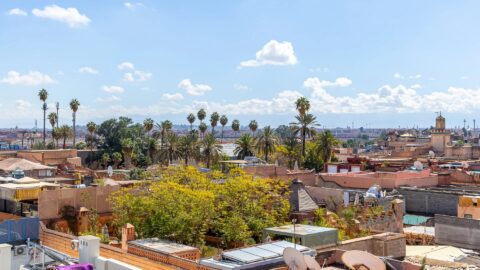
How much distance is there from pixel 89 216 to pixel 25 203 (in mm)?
3268

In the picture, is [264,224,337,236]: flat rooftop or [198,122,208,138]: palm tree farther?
[198,122,208,138]: palm tree

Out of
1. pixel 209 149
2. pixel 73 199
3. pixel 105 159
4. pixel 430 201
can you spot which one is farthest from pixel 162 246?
pixel 105 159

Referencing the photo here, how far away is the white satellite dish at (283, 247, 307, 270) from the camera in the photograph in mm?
16031

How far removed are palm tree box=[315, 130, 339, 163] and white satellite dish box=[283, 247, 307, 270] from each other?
61282 mm

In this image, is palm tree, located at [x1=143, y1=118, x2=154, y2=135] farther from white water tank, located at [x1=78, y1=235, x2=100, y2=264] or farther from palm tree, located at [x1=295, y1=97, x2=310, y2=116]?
white water tank, located at [x1=78, y1=235, x2=100, y2=264]

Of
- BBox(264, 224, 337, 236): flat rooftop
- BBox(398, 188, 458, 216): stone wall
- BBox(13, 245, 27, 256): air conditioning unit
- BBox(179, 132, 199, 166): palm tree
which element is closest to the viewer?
BBox(13, 245, 27, 256): air conditioning unit

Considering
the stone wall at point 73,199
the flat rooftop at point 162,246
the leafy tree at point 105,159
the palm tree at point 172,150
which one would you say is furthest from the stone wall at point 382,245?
the leafy tree at point 105,159

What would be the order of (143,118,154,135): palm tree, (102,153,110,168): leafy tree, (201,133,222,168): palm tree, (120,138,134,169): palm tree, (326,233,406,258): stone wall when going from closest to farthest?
(326,233,406,258): stone wall
(201,133,222,168): palm tree
(120,138,134,169): palm tree
(102,153,110,168): leafy tree
(143,118,154,135): palm tree

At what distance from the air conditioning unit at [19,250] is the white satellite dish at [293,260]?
8594mm

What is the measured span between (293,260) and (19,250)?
353 inches

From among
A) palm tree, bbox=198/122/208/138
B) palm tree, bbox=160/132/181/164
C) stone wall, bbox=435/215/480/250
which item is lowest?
stone wall, bbox=435/215/480/250

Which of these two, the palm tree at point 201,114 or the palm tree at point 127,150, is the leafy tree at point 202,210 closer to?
the palm tree at point 127,150

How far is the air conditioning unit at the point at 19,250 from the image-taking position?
58.4 feet

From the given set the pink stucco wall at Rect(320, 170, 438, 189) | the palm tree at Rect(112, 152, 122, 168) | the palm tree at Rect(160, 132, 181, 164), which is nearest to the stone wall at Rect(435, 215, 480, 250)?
the pink stucco wall at Rect(320, 170, 438, 189)
